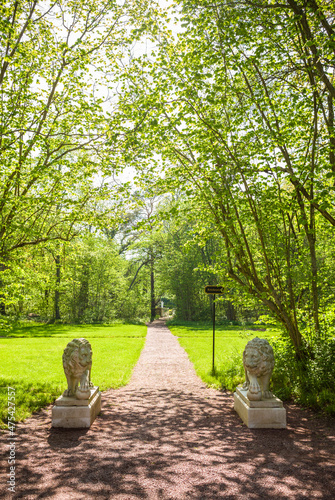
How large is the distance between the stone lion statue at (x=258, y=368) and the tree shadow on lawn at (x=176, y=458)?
1.83 feet

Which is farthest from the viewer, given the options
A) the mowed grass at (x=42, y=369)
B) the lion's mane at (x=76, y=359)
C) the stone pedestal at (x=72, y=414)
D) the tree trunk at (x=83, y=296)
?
the tree trunk at (x=83, y=296)

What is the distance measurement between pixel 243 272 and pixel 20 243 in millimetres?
5663

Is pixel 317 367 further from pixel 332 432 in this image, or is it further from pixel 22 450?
pixel 22 450

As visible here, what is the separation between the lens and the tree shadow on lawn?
3.42 m

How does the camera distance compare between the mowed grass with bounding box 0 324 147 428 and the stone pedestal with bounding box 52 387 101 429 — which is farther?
the mowed grass with bounding box 0 324 147 428

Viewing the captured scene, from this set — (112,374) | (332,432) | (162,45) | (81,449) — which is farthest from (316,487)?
(162,45)

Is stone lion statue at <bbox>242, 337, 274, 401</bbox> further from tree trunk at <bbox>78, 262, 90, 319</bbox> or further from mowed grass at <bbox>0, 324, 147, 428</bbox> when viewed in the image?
tree trunk at <bbox>78, 262, 90, 319</bbox>

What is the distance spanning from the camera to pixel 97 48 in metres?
9.02

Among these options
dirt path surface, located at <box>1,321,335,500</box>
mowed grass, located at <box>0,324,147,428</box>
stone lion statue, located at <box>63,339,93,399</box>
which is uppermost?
stone lion statue, located at <box>63,339,93,399</box>

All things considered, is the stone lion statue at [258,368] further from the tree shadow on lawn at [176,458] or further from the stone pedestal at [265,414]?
the tree shadow on lawn at [176,458]

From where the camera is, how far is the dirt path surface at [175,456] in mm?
3412

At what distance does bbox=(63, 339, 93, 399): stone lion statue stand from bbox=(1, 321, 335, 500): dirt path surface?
0.57 meters

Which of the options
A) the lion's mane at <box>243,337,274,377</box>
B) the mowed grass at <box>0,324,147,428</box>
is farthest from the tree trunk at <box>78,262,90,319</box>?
the lion's mane at <box>243,337,274,377</box>

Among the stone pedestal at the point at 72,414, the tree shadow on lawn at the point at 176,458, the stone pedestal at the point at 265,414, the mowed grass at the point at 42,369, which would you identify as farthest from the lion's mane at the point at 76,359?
the stone pedestal at the point at 265,414
